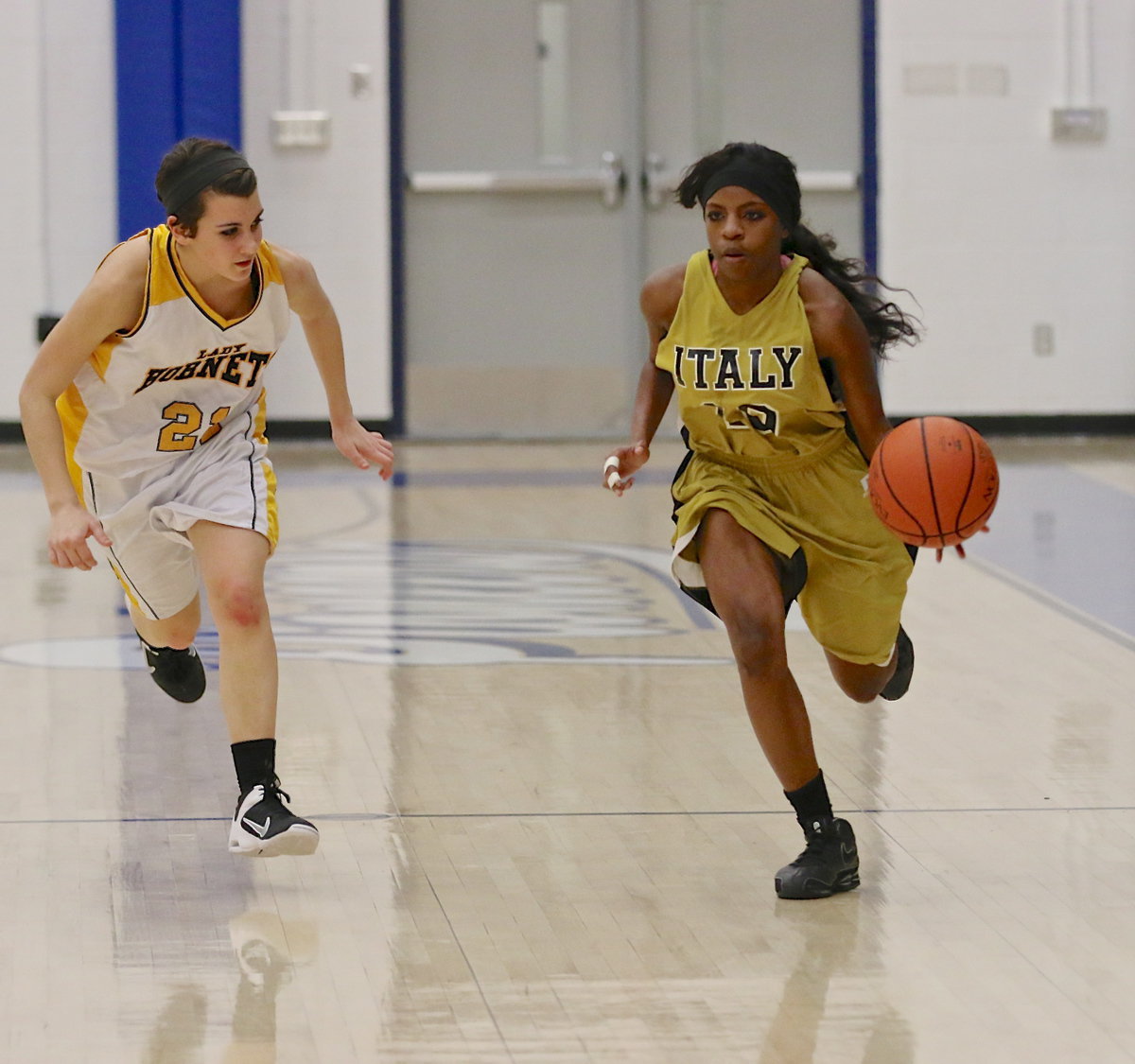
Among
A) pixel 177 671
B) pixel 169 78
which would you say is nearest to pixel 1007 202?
pixel 169 78

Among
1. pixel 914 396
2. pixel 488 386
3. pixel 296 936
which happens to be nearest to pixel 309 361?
pixel 488 386

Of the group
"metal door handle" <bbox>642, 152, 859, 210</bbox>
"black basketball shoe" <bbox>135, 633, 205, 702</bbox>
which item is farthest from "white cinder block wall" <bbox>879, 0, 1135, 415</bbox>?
"black basketball shoe" <bbox>135, 633, 205, 702</bbox>

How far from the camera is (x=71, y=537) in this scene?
329 cm

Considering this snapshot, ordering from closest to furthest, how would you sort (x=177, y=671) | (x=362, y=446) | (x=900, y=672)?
(x=362, y=446)
(x=900, y=672)
(x=177, y=671)

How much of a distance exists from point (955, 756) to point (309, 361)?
6672 mm

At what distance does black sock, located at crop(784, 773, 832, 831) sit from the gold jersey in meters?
0.58

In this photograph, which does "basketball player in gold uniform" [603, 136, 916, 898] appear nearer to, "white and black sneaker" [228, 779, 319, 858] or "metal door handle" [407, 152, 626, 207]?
"white and black sneaker" [228, 779, 319, 858]

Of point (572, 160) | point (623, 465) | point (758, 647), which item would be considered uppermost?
point (572, 160)

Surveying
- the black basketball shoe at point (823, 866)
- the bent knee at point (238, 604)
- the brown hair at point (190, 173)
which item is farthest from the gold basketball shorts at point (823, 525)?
the brown hair at point (190, 173)

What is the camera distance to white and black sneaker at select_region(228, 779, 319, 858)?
333 cm

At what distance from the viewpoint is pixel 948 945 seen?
3.08 metres

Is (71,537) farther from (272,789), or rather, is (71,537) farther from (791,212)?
(791,212)

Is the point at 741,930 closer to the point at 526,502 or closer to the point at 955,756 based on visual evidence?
the point at 955,756

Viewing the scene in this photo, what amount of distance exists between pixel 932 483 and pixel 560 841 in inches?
38.9
